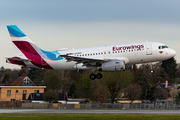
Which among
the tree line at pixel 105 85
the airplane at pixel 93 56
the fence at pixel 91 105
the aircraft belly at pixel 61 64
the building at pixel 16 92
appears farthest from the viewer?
the building at pixel 16 92

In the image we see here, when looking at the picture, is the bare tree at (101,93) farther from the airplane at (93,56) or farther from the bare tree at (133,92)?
the airplane at (93,56)

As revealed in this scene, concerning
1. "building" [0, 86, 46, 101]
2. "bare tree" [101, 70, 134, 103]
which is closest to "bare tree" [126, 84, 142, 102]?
"bare tree" [101, 70, 134, 103]

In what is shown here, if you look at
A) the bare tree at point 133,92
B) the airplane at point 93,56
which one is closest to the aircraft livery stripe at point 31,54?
the airplane at point 93,56

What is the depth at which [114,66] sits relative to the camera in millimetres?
50594

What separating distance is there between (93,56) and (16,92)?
59.1m

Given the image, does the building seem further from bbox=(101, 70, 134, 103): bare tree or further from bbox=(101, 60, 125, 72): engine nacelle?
bbox=(101, 60, 125, 72): engine nacelle

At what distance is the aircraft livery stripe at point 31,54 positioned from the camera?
5584 cm

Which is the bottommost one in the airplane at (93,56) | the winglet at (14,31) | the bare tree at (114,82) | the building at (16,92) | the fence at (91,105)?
the fence at (91,105)

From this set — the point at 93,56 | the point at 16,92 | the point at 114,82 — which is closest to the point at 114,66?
the point at 93,56

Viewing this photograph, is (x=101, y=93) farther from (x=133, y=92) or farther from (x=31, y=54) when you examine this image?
(x=31, y=54)

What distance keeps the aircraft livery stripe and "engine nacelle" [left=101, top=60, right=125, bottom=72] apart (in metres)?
10.6

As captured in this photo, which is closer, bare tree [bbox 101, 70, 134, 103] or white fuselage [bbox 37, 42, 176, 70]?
white fuselage [bbox 37, 42, 176, 70]

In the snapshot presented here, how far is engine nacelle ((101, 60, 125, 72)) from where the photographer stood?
1973 inches

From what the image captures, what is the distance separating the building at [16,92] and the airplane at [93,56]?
4607 centimetres
